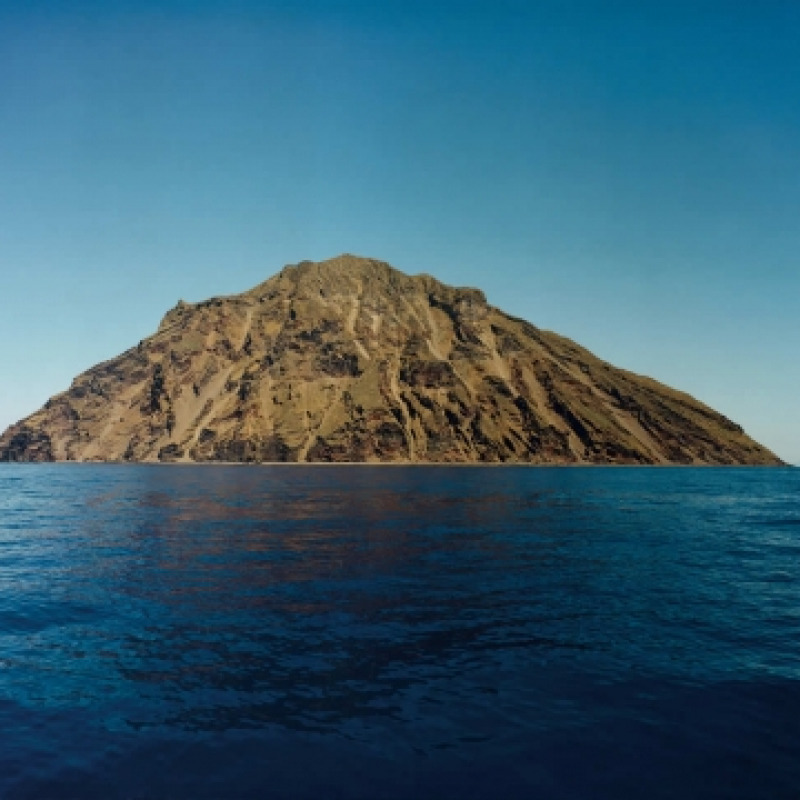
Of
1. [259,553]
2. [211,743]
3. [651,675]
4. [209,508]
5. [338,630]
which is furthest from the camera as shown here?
[209,508]

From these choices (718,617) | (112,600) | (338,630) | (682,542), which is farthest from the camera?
(682,542)

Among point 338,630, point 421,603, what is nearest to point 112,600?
point 338,630

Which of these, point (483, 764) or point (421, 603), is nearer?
point (483, 764)

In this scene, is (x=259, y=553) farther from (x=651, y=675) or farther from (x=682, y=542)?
(x=682, y=542)

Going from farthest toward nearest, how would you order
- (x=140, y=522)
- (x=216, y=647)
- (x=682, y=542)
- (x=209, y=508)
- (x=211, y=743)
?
(x=209, y=508) → (x=140, y=522) → (x=682, y=542) → (x=216, y=647) → (x=211, y=743)

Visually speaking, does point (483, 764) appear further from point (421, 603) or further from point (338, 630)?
point (421, 603)

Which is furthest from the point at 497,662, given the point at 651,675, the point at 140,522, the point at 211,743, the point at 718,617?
the point at 140,522
